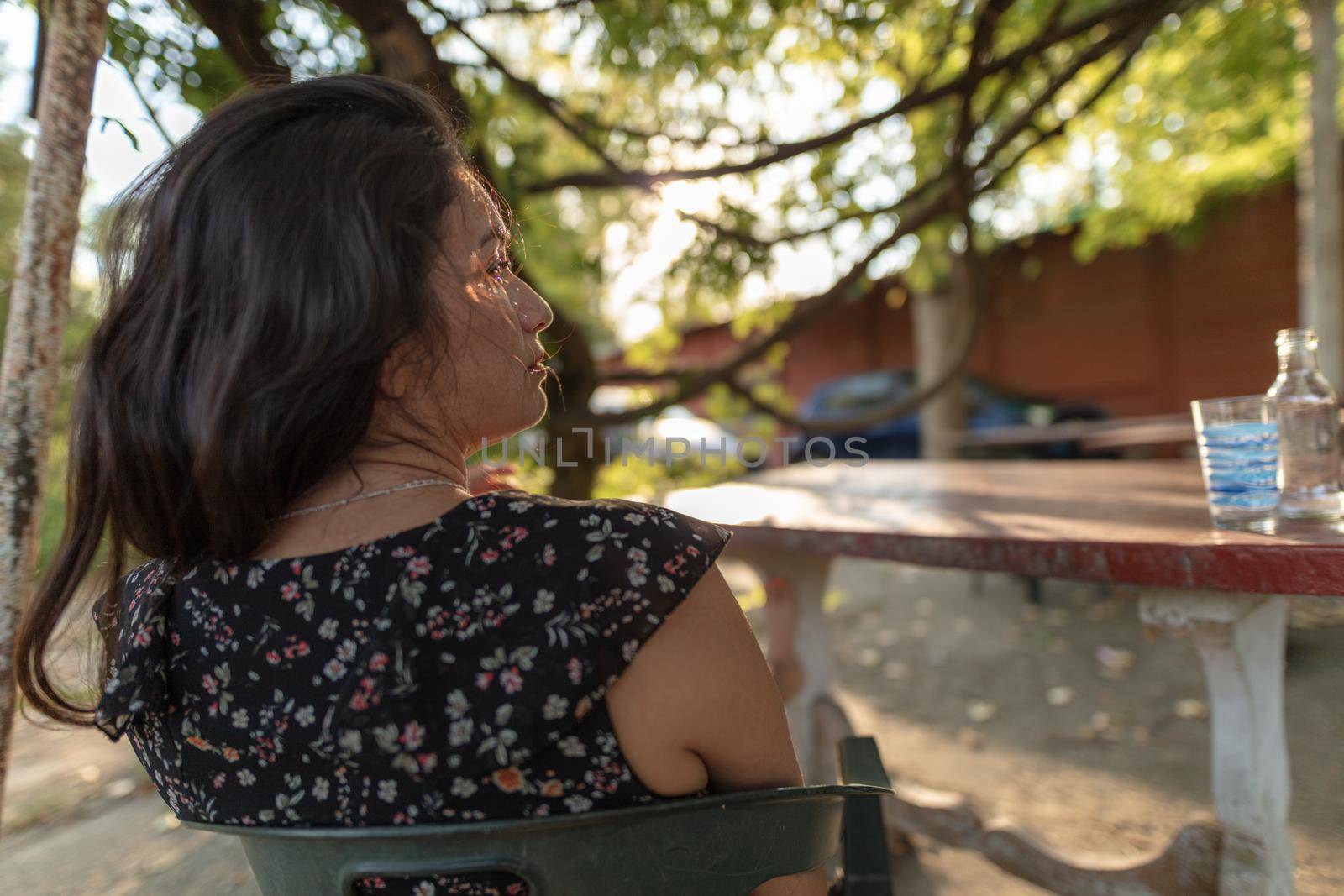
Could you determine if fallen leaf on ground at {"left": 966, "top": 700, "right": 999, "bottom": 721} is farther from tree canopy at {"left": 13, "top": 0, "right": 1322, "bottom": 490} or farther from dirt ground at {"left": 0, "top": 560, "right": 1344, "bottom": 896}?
tree canopy at {"left": 13, "top": 0, "right": 1322, "bottom": 490}

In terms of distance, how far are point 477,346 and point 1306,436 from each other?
1190 mm

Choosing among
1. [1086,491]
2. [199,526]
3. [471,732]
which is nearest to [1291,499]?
[1086,491]

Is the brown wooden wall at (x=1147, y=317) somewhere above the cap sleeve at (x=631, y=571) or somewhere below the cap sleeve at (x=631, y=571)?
above

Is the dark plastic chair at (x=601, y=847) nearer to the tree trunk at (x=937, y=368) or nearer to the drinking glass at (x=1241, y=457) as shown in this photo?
the drinking glass at (x=1241, y=457)

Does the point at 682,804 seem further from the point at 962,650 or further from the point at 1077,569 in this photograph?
the point at 962,650

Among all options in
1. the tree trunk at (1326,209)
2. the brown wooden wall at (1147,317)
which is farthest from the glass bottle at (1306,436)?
the brown wooden wall at (1147,317)

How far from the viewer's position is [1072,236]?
1097 centimetres

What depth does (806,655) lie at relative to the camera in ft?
8.66

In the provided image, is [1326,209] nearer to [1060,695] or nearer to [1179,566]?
[1060,695]

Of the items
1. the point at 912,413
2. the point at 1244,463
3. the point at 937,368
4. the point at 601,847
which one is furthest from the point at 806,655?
the point at 912,413

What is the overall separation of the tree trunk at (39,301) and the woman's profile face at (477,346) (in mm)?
682

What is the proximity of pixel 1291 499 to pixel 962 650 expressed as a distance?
3308 mm

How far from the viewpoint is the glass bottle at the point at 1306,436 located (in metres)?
1.31

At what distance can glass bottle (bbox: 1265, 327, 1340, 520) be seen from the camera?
4.30 feet
